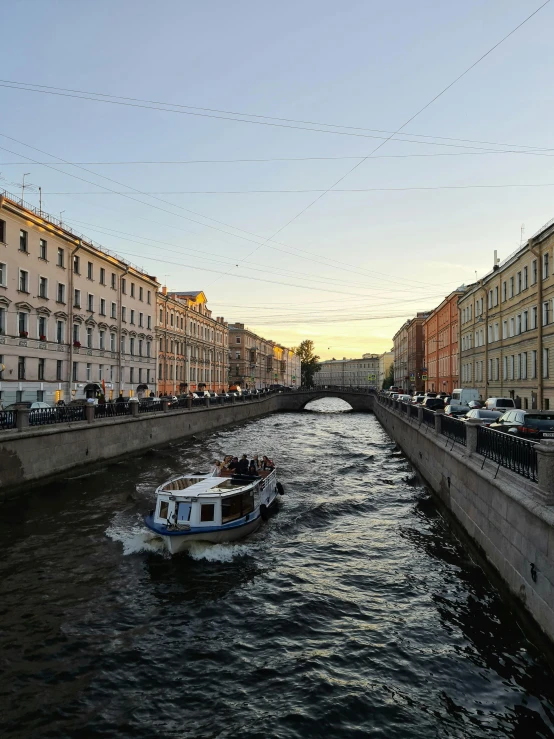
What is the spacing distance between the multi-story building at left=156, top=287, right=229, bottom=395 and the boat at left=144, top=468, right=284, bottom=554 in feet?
150

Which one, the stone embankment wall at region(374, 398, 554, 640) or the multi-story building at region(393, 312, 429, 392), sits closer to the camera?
the stone embankment wall at region(374, 398, 554, 640)

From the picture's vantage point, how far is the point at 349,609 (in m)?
11.1

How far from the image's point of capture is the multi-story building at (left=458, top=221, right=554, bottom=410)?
3291 centimetres

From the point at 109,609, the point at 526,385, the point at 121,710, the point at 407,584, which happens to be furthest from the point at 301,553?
the point at 526,385

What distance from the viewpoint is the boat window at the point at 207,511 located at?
14.5 meters

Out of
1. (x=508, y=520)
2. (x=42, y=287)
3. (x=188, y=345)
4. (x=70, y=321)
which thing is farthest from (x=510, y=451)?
(x=188, y=345)

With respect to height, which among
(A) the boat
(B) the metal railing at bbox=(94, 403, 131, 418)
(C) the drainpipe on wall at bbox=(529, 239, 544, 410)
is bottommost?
(A) the boat

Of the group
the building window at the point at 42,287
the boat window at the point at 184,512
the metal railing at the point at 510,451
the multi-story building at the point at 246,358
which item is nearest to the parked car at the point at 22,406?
the boat window at the point at 184,512

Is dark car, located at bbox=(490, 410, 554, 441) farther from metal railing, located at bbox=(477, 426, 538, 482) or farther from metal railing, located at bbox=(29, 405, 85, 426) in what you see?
metal railing, located at bbox=(29, 405, 85, 426)

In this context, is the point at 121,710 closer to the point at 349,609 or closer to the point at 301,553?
the point at 349,609

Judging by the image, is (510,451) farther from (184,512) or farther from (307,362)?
(307,362)

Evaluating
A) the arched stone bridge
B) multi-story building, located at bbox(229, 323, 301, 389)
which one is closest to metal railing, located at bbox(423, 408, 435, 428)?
the arched stone bridge

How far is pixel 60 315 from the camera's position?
3953 cm

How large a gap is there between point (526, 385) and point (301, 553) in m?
27.1
